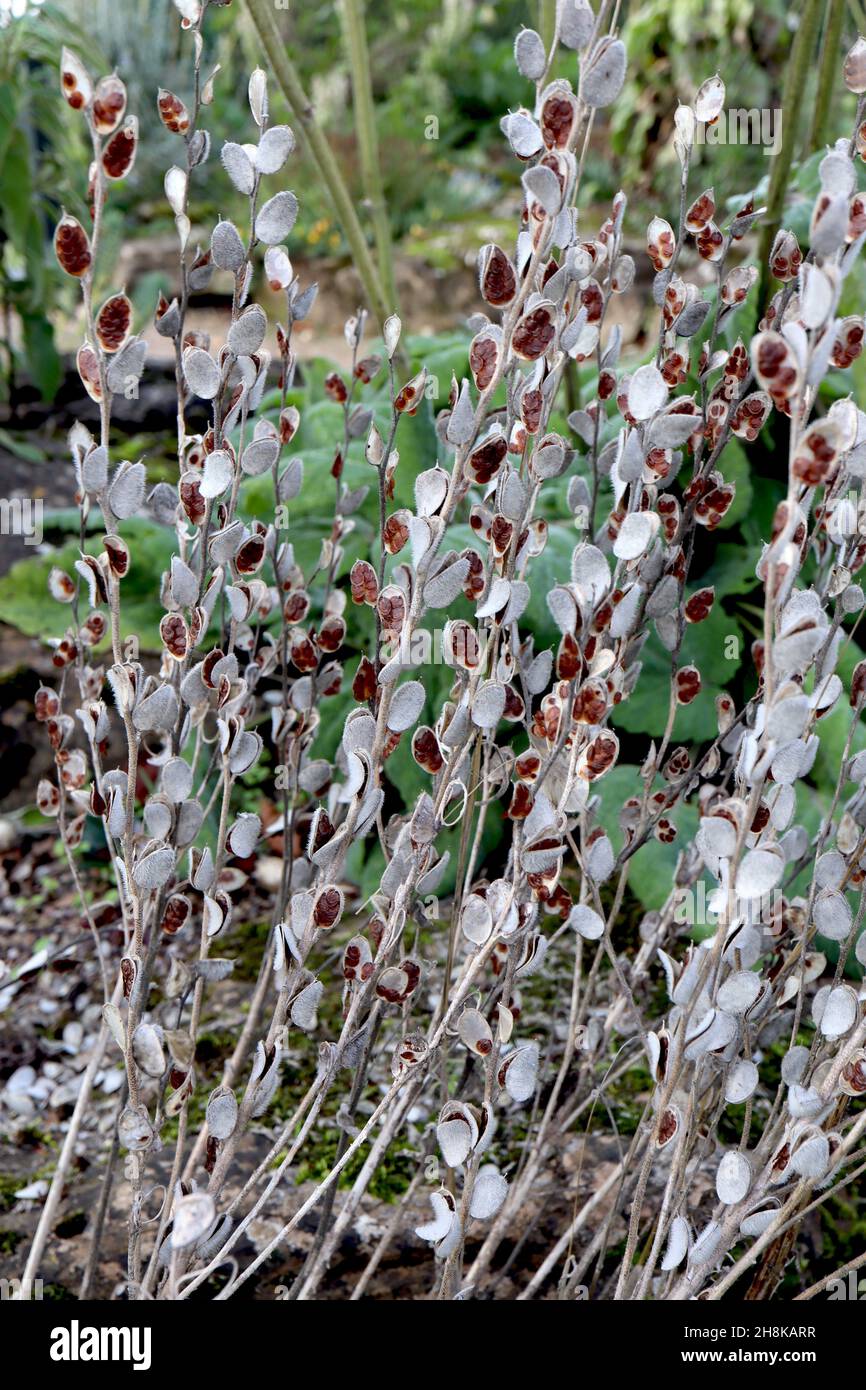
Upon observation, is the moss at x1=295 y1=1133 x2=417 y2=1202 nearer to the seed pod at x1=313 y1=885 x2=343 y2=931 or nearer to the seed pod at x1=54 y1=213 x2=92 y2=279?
the seed pod at x1=313 y1=885 x2=343 y2=931

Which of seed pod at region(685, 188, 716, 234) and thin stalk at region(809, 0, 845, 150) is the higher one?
thin stalk at region(809, 0, 845, 150)

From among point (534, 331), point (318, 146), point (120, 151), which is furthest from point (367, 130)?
point (534, 331)

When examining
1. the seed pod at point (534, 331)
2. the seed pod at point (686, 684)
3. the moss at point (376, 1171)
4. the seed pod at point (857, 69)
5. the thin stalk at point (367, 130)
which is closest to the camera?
the seed pod at point (534, 331)

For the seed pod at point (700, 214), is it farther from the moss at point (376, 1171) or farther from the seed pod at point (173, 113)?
the moss at point (376, 1171)

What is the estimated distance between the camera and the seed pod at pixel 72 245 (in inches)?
28.7

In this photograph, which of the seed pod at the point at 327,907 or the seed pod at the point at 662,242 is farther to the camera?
the seed pod at the point at 662,242

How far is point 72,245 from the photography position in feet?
2.41

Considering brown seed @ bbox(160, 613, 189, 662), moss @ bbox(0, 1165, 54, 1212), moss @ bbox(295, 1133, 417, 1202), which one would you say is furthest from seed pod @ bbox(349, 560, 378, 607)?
moss @ bbox(0, 1165, 54, 1212)

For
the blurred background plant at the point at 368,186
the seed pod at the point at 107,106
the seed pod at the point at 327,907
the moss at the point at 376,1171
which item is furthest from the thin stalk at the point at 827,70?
the moss at the point at 376,1171

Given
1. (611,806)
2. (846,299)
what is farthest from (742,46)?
(611,806)

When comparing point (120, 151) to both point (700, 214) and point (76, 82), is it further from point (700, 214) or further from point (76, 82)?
point (700, 214)

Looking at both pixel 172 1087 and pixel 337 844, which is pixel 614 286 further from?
pixel 172 1087

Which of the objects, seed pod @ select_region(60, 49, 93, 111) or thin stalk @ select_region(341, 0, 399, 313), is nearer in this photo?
seed pod @ select_region(60, 49, 93, 111)

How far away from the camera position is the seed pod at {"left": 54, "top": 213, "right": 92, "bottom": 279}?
0.73 m
